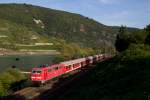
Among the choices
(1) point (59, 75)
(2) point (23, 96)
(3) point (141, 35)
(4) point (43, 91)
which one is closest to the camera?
(2) point (23, 96)

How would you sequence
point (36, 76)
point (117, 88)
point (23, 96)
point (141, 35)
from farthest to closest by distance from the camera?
point (141, 35), point (36, 76), point (23, 96), point (117, 88)

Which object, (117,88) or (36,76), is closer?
(117,88)

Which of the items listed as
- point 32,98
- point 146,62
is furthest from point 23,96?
point 146,62

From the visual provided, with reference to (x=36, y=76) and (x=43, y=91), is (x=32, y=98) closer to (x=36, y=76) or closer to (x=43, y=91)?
(x=43, y=91)

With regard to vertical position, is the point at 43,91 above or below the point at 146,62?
below

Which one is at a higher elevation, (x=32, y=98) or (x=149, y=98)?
(x=149, y=98)

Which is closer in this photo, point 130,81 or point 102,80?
point 130,81

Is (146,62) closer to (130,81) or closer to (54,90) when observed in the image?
(130,81)

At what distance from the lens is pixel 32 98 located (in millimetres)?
35938

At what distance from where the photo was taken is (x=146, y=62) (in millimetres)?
34406

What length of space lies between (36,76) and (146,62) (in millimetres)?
16352

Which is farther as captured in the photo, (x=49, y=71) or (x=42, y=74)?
(x=49, y=71)

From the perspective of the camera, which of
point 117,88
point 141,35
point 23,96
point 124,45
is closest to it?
point 117,88

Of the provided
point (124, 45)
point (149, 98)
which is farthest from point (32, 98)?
point (124, 45)
